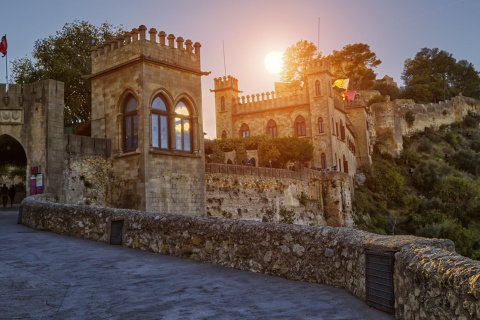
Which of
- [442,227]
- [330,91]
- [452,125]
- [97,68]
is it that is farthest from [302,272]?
[452,125]

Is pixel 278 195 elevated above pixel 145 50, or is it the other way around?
pixel 145 50

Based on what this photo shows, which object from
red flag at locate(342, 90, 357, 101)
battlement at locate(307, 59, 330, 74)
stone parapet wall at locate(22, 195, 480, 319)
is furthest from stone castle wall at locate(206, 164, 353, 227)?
red flag at locate(342, 90, 357, 101)

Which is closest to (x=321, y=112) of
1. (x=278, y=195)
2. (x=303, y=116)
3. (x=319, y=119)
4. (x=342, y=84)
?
(x=319, y=119)

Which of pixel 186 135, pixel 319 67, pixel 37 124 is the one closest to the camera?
pixel 37 124

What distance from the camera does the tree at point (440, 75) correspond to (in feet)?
268

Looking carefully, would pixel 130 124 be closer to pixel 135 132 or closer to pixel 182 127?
pixel 135 132

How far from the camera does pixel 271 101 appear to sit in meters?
46.6

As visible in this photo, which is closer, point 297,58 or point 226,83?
point 226,83

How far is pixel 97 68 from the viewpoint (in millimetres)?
22406

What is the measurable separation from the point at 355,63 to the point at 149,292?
73.2 metres

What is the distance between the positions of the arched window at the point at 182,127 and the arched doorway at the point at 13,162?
710 cm

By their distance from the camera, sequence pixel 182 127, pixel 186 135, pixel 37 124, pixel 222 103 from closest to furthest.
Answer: pixel 37 124, pixel 182 127, pixel 186 135, pixel 222 103

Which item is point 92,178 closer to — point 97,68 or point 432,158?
point 97,68

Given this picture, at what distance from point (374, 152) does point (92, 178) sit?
43602 millimetres
